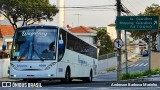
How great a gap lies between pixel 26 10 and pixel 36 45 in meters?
26.3

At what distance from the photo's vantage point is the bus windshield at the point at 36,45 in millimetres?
20594

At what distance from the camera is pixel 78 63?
84.5 feet

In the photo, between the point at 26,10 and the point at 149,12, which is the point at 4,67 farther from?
the point at 149,12

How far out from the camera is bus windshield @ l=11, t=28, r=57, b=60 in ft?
67.6

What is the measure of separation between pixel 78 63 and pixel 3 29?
36.4 m

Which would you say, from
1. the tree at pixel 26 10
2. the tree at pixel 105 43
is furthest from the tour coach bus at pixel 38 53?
the tree at pixel 105 43

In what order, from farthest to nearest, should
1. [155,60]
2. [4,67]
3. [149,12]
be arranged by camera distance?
[149,12] < [155,60] < [4,67]

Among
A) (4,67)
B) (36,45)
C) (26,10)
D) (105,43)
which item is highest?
(26,10)

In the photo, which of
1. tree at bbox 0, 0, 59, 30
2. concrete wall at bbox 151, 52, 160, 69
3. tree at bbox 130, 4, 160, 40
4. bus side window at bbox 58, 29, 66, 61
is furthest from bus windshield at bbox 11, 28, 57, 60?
tree at bbox 130, 4, 160, 40

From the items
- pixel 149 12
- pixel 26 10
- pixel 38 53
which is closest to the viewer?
pixel 38 53

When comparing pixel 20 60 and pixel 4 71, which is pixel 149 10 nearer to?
pixel 4 71

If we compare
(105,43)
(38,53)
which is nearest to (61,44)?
(38,53)

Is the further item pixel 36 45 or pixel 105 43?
pixel 105 43

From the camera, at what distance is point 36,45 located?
814 inches
